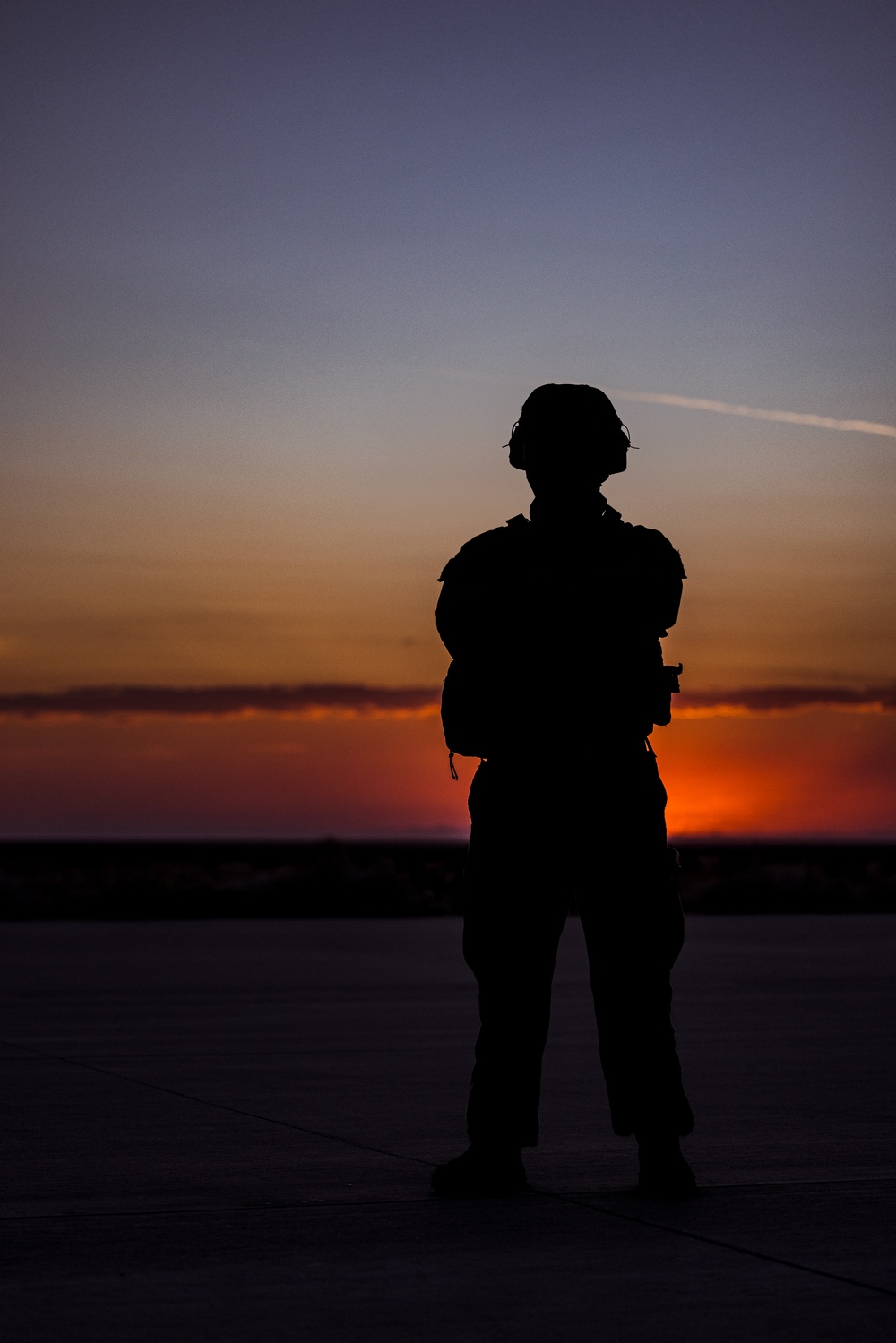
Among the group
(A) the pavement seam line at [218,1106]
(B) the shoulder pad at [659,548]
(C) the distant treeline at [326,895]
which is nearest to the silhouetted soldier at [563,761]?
(B) the shoulder pad at [659,548]

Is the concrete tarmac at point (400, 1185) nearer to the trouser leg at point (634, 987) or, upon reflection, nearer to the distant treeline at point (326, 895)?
the trouser leg at point (634, 987)

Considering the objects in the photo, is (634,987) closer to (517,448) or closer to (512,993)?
(512,993)

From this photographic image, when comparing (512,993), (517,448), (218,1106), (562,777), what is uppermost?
(517,448)

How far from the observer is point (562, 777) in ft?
20.2

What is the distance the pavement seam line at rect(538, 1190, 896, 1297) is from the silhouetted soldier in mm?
306

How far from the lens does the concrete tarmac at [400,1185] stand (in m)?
4.46

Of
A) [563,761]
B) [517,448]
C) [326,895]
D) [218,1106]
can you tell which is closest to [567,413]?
[517,448]

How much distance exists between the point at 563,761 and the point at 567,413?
100cm

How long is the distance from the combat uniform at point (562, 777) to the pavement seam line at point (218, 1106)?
86cm

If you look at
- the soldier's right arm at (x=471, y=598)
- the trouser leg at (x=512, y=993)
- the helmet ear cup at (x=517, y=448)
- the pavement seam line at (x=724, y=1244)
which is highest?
the helmet ear cup at (x=517, y=448)

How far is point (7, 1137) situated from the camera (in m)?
7.26

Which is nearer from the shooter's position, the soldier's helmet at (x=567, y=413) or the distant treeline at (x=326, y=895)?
the soldier's helmet at (x=567, y=413)

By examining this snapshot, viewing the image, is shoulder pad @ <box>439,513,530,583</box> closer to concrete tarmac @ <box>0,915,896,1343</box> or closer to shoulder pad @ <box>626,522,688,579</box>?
shoulder pad @ <box>626,522,688,579</box>

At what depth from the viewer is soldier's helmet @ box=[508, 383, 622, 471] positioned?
243 inches
